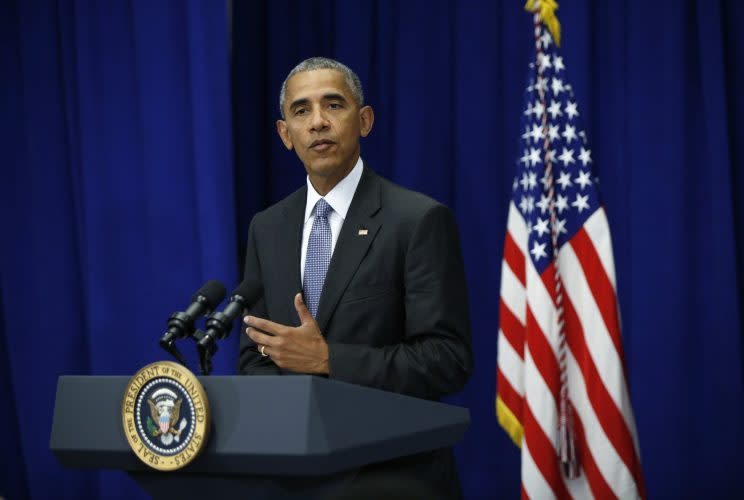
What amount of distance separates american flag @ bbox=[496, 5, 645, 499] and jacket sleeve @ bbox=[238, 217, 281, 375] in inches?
53.5

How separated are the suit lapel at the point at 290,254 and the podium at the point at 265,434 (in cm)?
55

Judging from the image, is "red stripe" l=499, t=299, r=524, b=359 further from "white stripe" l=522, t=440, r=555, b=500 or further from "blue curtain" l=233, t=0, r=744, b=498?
"blue curtain" l=233, t=0, r=744, b=498

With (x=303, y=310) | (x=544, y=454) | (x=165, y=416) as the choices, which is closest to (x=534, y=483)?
(x=544, y=454)

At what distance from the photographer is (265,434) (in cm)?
108

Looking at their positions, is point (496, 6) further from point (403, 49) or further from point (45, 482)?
point (45, 482)

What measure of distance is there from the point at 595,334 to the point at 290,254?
4.91ft

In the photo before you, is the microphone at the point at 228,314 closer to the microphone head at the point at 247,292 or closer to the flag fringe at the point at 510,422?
the microphone head at the point at 247,292

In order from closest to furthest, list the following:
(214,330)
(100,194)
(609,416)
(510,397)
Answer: (214,330)
(609,416)
(510,397)
(100,194)

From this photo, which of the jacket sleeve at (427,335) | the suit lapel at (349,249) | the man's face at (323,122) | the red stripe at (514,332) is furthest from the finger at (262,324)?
the red stripe at (514,332)

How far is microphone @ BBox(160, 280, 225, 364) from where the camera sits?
1.22 meters

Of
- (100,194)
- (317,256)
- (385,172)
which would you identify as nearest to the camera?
(317,256)

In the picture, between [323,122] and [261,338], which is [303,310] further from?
[323,122]

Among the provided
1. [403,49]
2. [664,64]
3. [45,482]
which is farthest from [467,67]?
[45,482]

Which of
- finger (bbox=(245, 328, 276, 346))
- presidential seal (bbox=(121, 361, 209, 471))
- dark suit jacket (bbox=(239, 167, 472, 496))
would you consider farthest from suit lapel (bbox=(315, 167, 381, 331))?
presidential seal (bbox=(121, 361, 209, 471))
